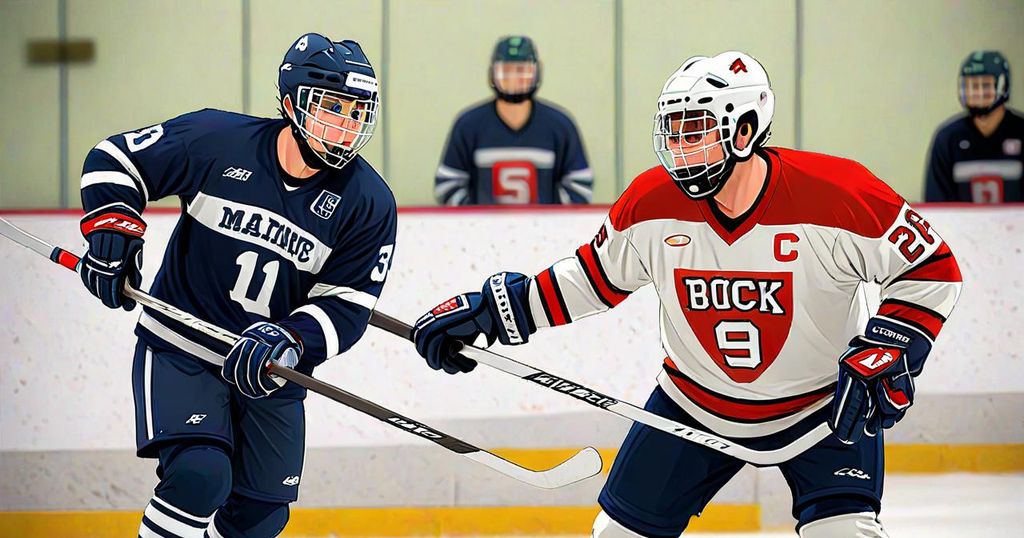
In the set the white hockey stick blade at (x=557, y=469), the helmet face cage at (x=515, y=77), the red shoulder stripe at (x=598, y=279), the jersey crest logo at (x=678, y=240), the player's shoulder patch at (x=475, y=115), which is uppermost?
the helmet face cage at (x=515, y=77)

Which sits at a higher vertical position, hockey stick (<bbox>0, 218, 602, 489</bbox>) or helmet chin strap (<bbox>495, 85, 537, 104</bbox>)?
helmet chin strap (<bbox>495, 85, 537, 104</bbox>)

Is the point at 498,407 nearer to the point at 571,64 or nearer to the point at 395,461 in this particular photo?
the point at 395,461

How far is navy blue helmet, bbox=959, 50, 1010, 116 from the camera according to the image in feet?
14.9

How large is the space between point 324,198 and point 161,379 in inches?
18.4

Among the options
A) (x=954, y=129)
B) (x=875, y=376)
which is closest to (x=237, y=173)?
(x=875, y=376)

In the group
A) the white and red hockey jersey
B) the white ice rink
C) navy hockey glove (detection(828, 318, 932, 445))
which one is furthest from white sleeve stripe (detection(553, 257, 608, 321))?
the white ice rink

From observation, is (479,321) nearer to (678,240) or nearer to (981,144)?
(678,240)

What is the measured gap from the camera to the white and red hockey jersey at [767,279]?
7.13 feet

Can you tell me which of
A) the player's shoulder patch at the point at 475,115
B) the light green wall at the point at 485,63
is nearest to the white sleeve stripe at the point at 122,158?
the player's shoulder patch at the point at 475,115

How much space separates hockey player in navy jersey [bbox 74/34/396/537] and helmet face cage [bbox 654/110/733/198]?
0.60m

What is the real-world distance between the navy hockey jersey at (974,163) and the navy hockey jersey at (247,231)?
8.41 feet

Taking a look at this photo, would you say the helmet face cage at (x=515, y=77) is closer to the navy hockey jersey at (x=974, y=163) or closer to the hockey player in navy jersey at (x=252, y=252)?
the navy hockey jersey at (x=974, y=163)

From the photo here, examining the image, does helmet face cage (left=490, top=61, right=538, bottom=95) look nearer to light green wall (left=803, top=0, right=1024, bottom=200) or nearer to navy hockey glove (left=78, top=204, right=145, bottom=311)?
light green wall (left=803, top=0, right=1024, bottom=200)

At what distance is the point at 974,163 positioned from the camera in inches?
177
